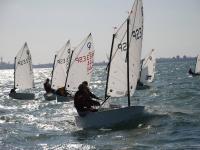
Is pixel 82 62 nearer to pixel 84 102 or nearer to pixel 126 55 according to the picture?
pixel 126 55

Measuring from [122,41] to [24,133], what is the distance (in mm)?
6177

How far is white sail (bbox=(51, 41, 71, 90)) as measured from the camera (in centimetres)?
4178

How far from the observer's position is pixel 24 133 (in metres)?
20.3

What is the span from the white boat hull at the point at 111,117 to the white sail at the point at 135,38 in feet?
7.52

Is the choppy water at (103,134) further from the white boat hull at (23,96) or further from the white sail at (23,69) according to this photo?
the white sail at (23,69)

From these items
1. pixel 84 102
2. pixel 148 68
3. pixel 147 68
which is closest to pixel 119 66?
pixel 84 102

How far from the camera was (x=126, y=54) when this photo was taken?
22.0 m

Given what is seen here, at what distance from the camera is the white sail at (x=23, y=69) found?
146 ft

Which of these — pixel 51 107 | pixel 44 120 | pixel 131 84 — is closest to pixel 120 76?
pixel 131 84

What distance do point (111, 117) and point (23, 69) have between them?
2620 cm

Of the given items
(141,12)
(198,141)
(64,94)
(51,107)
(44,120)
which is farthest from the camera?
(64,94)

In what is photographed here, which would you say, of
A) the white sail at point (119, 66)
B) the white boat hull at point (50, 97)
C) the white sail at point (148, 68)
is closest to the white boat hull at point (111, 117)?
the white sail at point (119, 66)

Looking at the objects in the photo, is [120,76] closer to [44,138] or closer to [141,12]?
[141,12]

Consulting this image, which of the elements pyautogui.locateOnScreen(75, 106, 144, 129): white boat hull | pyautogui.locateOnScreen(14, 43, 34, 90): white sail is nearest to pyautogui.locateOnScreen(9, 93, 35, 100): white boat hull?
pyautogui.locateOnScreen(14, 43, 34, 90): white sail
